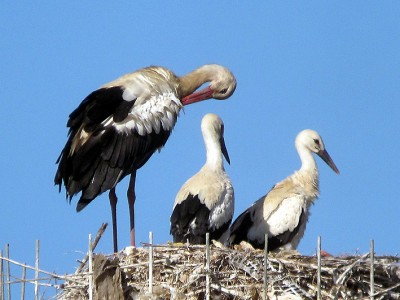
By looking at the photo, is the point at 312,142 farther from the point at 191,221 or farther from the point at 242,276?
the point at 242,276

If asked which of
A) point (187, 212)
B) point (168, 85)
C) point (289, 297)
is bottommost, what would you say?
point (289, 297)

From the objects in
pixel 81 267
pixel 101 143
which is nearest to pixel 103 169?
pixel 101 143

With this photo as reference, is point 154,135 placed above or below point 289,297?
above

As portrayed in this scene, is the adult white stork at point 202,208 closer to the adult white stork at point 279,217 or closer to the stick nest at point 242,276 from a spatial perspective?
the adult white stork at point 279,217

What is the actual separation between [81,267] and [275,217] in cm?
219

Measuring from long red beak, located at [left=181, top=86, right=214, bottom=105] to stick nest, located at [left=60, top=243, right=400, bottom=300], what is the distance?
2.38 m

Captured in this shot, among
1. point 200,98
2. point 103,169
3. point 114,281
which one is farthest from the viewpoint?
point 200,98

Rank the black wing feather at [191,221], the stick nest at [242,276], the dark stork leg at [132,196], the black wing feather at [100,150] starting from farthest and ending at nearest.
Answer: the dark stork leg at [132,196] < the black wing feather at [191,221] < the black wing feather at [100,150] < the stick nest at [242,276]

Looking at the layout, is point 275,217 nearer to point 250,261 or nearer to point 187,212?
point 187,212

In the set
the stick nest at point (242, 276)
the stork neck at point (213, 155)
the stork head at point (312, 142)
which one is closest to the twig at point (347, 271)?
the stick nest at point (242, 276)

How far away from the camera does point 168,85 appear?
43.6 feet

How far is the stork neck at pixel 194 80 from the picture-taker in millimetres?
13695

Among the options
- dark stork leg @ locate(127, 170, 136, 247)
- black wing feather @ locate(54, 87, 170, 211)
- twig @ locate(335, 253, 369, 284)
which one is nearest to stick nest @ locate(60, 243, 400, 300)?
twig @ locate(335, 253, 369, 284)

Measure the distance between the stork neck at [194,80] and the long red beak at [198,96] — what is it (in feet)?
0.13
